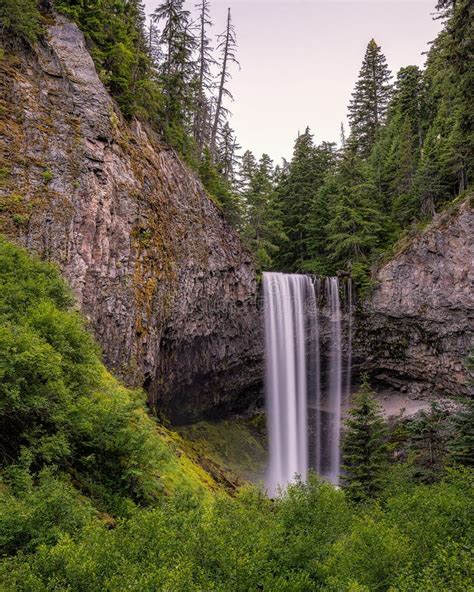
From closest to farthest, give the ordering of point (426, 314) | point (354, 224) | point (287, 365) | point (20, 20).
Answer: point (20, 20) < point (426, 314) < point (287, 365) < point (354, 224)

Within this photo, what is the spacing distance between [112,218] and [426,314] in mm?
21175

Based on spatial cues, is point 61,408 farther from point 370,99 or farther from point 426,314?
point 370,99

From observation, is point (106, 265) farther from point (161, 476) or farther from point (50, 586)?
point (50, 586)

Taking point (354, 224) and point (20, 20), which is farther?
point (354, 224)

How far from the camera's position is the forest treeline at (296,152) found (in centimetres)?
2036

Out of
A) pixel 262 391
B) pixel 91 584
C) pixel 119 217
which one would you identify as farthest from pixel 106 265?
pixel 262 391

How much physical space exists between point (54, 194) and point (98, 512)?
407 inches

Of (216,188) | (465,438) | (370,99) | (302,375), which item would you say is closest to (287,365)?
(302,375)

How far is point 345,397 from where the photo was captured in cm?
3131

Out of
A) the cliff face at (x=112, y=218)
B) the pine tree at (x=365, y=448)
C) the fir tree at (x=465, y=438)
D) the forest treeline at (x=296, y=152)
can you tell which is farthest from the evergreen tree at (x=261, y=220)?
the fir tree at (x=465, y=438)

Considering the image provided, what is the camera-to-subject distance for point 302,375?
3008 centimetres

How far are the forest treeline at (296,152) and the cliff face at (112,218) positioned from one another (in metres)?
1.97

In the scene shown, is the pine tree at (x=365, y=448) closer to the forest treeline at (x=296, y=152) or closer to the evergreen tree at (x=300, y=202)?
the forest treeline at (x=296, y=152)

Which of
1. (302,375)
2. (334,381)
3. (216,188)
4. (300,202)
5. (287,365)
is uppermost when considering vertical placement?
(300,202)
